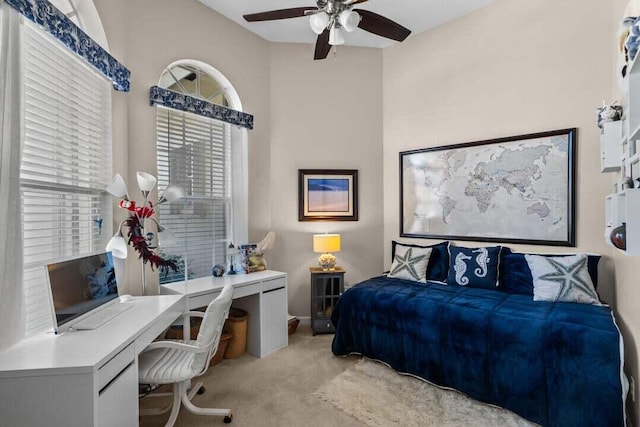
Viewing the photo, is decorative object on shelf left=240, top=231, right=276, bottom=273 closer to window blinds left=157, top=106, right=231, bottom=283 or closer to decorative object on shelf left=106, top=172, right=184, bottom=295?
window blinds left=157, top=106, right=231, bottom=283

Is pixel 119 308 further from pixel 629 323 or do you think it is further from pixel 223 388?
pixel 629 323

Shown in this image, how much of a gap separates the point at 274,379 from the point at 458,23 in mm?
3802

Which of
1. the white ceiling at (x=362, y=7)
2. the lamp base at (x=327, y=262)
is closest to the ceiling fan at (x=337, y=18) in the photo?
the white ceiling at (x=362, y=7)

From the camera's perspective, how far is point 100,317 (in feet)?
6.16

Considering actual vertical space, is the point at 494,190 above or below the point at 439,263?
above

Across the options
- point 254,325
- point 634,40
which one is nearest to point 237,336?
point 254,325

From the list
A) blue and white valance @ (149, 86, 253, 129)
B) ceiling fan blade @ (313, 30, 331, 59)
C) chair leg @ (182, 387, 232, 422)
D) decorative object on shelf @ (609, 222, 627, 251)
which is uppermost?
ceiling fan blade @ (313, 30, 331, 59)

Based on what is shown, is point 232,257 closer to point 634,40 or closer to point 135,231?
point 135,231

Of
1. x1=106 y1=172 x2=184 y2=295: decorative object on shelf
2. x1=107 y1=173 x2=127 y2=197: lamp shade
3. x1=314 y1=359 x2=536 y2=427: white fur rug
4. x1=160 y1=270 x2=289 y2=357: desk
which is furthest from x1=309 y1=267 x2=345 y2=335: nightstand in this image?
x1=107 y1=173 x2=127 y2=197: lamp shade

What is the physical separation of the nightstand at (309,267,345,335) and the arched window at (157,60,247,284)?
93 cm

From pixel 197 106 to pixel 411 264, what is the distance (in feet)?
8.33

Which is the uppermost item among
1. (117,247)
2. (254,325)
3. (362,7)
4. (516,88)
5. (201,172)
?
(362,7)

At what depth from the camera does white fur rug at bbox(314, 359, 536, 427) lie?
2.17 m

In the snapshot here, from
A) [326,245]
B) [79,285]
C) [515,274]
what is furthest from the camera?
[326,245]
